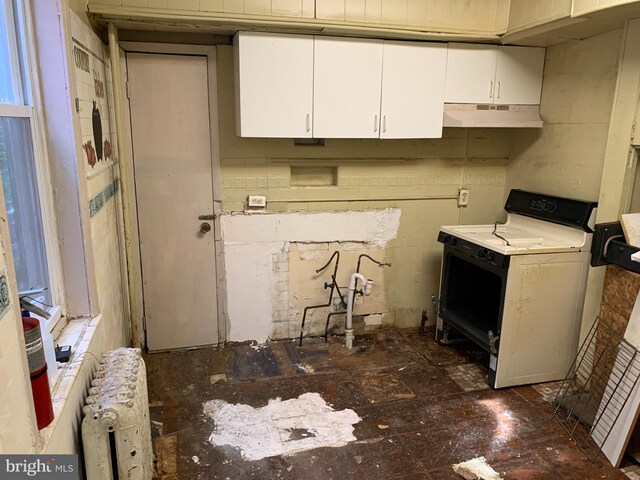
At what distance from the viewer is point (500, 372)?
2.95 meters

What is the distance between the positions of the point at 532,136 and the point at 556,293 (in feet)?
4.24

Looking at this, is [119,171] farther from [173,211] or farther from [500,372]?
[500,372]

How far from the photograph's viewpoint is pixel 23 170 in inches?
68.2

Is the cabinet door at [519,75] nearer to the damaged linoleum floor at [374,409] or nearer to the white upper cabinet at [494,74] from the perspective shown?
the white upper cabinet at [494,74]

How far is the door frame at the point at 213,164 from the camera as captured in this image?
9.92 feet

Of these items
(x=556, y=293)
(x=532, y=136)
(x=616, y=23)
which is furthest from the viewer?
(x=532, y=136)

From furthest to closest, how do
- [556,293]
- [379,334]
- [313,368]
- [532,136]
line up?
[379,334] < [532,136] < [313,368] < [556,293]

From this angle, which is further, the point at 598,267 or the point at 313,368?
the point at 313,368

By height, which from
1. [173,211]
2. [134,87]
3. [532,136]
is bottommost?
[173,211]

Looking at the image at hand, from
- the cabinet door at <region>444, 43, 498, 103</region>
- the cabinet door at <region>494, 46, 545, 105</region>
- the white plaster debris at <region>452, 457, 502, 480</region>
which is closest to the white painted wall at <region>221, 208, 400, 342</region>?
the cabinet door at <region>444, 43, 498, 103</region>

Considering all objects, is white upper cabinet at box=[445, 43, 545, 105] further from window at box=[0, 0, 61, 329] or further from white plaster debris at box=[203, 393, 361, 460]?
window at box=[0, 0, 61, 329]

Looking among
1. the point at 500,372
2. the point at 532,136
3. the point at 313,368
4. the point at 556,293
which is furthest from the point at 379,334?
the point at 532,136

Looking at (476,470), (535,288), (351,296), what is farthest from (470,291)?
(476,470)

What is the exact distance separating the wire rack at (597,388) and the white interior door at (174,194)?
96.9 inches
